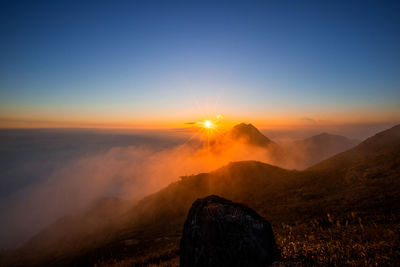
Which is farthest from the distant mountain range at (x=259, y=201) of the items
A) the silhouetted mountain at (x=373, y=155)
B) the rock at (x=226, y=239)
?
the rock at (x=226, y=239)

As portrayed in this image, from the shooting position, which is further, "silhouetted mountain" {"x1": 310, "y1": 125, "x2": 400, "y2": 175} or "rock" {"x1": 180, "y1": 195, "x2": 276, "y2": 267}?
"silhouetted mountain" {"x1": 310, "y1": 125, "x2": 400, "y2": 175}

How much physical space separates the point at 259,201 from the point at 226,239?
35923 millimetres

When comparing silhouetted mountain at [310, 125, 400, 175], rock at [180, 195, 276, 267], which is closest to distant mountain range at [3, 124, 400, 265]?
silhouetted mountain at [310, 125, 400, 175]

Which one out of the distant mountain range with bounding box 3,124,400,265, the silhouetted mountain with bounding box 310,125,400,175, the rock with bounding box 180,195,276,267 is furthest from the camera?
the silhouetted mountain with bounding box 310,125,400,175

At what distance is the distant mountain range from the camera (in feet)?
65.5

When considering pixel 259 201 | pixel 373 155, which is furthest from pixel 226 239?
pixel 373 155

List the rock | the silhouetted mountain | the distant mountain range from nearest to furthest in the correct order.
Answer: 1. the rock
2. the distant mountain range
3. the silhouetted mountain

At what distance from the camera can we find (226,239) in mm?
6305

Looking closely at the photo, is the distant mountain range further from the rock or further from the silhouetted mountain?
the rock

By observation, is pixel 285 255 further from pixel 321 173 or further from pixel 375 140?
pixel 375 140

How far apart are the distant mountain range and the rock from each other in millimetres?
6116

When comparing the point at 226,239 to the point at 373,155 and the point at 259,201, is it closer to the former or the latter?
the point at 259,201

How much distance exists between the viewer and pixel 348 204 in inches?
842

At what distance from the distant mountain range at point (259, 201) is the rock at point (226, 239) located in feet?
20.1
